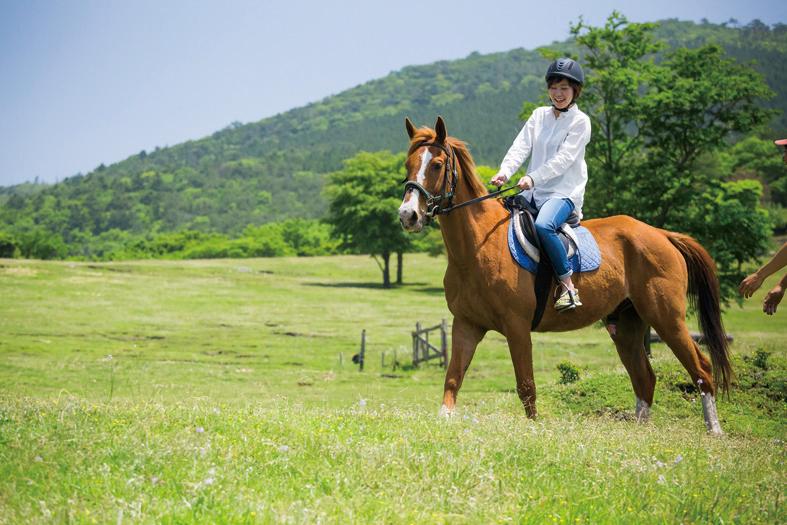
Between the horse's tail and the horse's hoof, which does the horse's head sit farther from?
the horse's hoof

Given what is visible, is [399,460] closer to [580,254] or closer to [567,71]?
[580,254]

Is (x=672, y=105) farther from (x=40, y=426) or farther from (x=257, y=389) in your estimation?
(x=40, y=426)

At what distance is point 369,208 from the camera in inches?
3494

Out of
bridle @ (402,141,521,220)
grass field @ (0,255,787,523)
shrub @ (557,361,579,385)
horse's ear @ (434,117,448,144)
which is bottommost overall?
shrub @ (557,361,579,385)

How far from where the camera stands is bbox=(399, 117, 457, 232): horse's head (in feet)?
27.8

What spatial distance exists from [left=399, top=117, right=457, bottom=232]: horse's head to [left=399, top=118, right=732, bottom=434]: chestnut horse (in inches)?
0.5

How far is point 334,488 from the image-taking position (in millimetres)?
5273

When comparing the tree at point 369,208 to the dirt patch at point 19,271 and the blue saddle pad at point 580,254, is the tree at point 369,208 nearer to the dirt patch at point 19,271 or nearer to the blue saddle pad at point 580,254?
the dirt patch at point 19,271

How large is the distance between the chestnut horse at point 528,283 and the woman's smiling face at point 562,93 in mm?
1397

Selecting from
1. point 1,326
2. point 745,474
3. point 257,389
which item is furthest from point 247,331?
point 745,474

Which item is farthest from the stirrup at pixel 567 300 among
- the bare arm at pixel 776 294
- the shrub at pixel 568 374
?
the shrub at pixel 568 374

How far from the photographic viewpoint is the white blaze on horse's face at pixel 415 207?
26.8ft

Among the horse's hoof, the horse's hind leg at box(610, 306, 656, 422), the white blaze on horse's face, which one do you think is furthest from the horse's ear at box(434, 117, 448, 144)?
the horse's hoof

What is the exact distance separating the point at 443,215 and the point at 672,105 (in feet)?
93.5
